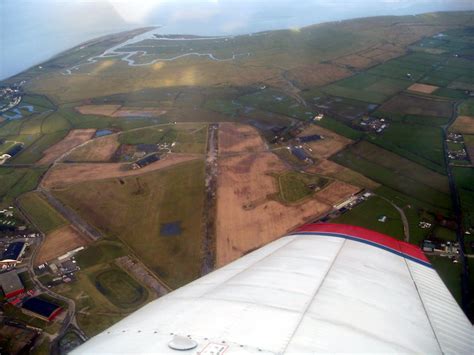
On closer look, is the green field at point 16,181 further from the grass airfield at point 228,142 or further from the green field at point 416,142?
the green field at point 416,142

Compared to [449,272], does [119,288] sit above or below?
above

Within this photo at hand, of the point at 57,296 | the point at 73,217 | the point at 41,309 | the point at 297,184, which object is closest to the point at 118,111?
the point at 73,217

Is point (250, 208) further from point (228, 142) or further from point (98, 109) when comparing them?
point (98, 109)

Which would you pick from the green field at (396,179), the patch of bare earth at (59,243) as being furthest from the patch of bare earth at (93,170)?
the green field at (396,179)

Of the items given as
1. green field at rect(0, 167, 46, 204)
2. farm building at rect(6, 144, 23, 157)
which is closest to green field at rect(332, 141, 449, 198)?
green field at rect(0, 167, 46, 204)

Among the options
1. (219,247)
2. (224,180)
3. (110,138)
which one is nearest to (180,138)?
(110,138)

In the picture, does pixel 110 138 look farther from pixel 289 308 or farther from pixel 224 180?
pixel 289 308
